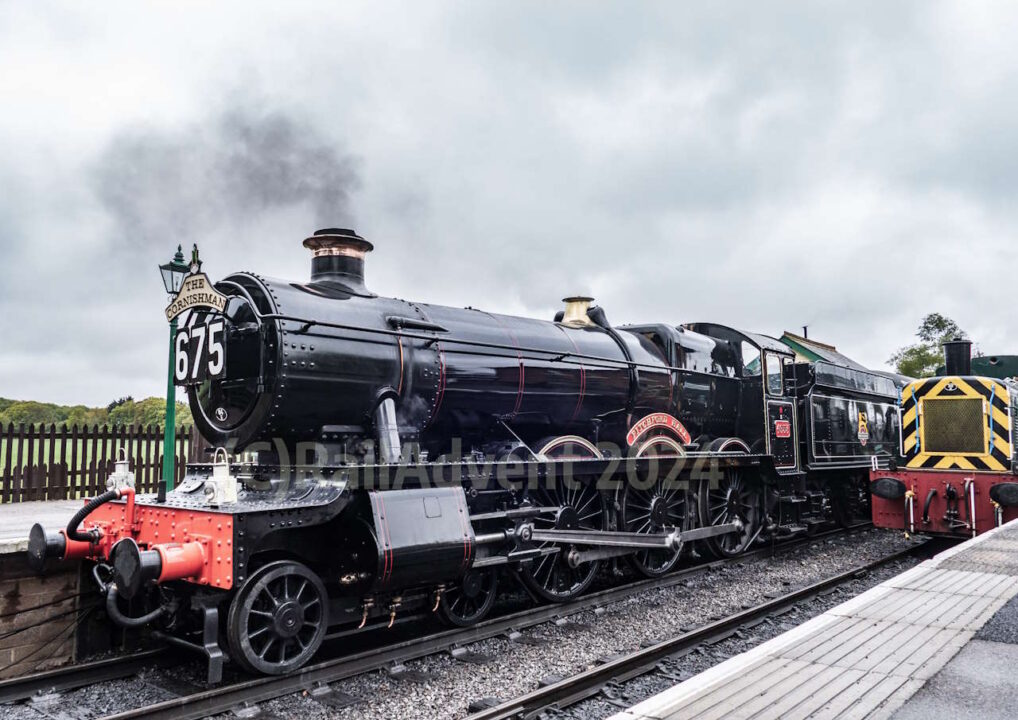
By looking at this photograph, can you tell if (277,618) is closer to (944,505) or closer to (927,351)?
(944,505)

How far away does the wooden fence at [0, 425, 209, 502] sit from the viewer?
11.4 meters

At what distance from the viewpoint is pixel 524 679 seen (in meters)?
5.27

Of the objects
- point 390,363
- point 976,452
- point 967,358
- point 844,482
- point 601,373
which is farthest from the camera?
point 844,482

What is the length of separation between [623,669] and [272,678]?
2.43m

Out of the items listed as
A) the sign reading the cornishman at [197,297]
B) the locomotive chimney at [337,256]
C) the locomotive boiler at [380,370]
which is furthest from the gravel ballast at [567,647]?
the locomotive chimney at [337,256]

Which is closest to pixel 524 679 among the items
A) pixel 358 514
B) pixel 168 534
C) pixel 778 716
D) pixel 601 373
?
pixel 358 514

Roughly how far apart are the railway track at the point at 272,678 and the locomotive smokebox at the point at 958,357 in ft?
28.6

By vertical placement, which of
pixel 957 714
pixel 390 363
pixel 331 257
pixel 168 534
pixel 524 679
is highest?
pixel 331 257

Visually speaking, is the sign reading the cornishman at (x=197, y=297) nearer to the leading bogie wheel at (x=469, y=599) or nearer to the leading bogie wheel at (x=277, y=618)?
the leading bogie wheel at (x=277, y=618)

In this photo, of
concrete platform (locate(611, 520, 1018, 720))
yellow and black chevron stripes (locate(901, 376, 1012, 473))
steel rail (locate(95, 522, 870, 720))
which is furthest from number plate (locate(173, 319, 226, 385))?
yellow and black chevron stripes (locate(901, 376, 1012, 473))

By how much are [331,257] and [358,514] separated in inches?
92.0

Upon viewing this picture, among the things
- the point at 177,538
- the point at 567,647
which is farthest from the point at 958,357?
the point at 177,538

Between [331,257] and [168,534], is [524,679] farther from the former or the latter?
[331,257]

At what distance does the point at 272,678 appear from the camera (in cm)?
491
